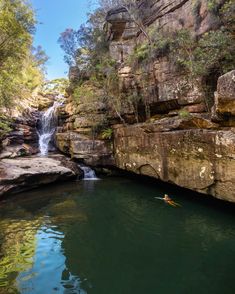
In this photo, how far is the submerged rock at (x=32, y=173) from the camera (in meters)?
13.5

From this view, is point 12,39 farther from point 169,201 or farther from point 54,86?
point 54,86

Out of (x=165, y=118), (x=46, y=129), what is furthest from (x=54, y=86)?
(x=165, y=118)

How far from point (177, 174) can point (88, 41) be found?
17942mm

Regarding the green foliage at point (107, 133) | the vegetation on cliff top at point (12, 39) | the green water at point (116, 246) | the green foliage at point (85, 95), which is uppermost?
the vegetation on cliff top at point (12, 39)

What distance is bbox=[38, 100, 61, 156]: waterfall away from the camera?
22.0 metres

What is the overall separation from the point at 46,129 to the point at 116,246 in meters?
17.8

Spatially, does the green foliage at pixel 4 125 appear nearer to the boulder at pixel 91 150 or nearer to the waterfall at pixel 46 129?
the boulder at pixel 91 150

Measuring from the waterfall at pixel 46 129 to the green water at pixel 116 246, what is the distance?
969cm

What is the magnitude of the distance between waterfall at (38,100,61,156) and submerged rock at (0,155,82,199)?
4490 millimetres

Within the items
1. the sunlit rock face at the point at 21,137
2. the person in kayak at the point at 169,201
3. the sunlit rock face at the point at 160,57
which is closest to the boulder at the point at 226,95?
the sunlit rock face at the point at 160,57

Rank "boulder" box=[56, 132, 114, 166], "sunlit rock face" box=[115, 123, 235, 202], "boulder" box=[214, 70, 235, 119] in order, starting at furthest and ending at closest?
"boulder" box=[56, 132, 114, 166] < "sunlit rock face" box=[115, 123, 235, 202] < "boulder" box=[214, 70, 235, 119]

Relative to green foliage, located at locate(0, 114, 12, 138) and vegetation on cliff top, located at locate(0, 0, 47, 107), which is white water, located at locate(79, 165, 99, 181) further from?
vegetation on cliff top, located at locate(0, 0, 47, 107)

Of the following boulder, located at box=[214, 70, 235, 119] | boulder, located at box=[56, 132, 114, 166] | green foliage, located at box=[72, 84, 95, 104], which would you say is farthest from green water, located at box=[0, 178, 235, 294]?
green foliage, located at box=[72, 84, 95, 104]

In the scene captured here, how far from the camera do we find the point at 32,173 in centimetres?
1449
